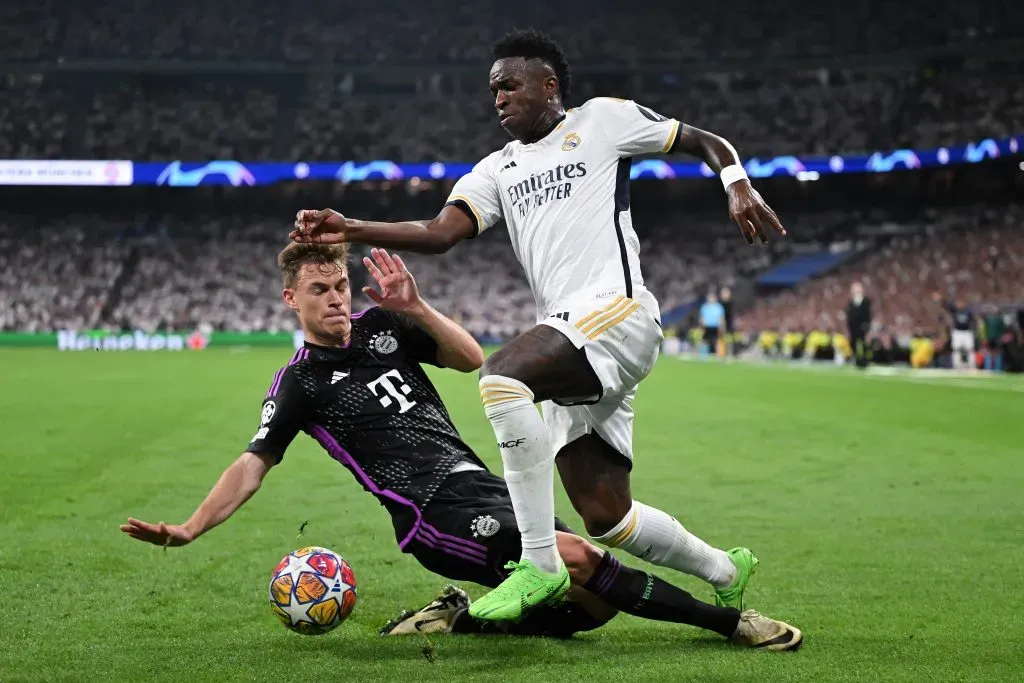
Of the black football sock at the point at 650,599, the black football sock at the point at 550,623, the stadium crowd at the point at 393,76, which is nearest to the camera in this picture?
the black football sock at the point at 650,599

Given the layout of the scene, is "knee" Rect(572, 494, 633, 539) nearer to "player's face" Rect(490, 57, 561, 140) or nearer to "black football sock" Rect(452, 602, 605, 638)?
"black football sock" Rect(452, 602, 605, 638)

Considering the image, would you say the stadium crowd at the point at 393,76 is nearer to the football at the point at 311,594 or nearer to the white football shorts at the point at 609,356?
the white football shorts at the point at 609,356

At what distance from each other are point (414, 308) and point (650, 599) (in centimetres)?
146

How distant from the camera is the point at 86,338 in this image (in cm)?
4150

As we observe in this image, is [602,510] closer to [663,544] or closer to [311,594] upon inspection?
[663,544]

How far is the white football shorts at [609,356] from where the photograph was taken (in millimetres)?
4039

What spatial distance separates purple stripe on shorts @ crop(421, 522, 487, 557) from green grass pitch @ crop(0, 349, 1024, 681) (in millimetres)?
387

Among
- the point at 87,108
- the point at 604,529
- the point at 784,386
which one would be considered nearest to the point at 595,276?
the point at 604,529

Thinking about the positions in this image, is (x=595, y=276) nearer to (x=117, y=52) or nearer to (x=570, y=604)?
(x=570, y=604)

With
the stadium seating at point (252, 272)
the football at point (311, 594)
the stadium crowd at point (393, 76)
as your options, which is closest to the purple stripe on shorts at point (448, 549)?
the football at point (311, 594)

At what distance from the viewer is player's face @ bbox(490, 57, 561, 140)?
4445 mm

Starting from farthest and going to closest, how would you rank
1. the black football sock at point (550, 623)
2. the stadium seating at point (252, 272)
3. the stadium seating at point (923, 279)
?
the stadium seating at point (252, 272) → the stadium seating at point (923, 279) → the black football sock at point (550, 623)

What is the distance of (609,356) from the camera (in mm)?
4059

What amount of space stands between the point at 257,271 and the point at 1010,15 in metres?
31.8
